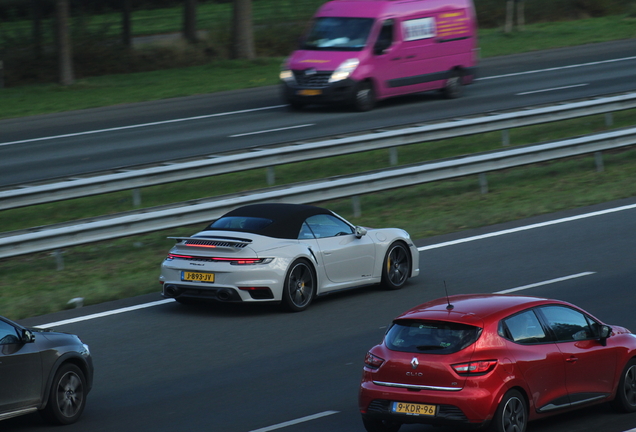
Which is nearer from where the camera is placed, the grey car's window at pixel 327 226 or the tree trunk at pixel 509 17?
the grey car's window at pixel 327 226

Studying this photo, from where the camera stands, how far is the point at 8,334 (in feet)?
26.3

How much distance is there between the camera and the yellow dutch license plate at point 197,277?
11.9 meters

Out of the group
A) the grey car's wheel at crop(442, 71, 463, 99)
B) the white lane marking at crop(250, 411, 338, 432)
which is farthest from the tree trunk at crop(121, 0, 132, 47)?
the white lane marking at crop(250, 411, 338, 432)

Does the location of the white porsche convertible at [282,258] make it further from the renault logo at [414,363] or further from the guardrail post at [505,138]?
the guardrail post at [505,138]

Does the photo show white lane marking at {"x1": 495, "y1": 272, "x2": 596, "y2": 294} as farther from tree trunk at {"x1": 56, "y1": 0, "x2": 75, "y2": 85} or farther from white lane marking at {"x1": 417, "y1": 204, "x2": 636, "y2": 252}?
tree trunk at {"x1": 56, "y1": 0, "x2": 75, "y2": 85}

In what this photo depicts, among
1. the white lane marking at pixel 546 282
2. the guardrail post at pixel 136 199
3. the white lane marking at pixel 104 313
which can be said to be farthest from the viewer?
the guardrail post at pixel 136 199

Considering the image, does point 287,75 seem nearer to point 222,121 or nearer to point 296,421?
point 222,121

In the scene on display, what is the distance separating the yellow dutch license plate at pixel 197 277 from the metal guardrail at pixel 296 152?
485 cm

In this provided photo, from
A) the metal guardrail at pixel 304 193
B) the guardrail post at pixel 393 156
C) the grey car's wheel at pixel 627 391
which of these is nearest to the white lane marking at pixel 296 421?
the grey car's wheel at pixel 627 391

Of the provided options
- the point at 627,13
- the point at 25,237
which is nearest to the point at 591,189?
the point at 25,237

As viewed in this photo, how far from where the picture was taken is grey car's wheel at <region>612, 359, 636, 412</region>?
28.4ft

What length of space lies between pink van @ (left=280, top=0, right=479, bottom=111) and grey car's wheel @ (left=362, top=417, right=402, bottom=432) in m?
18.1

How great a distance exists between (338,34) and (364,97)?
1.80 m

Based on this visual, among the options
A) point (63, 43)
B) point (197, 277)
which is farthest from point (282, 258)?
point (63, 43)
